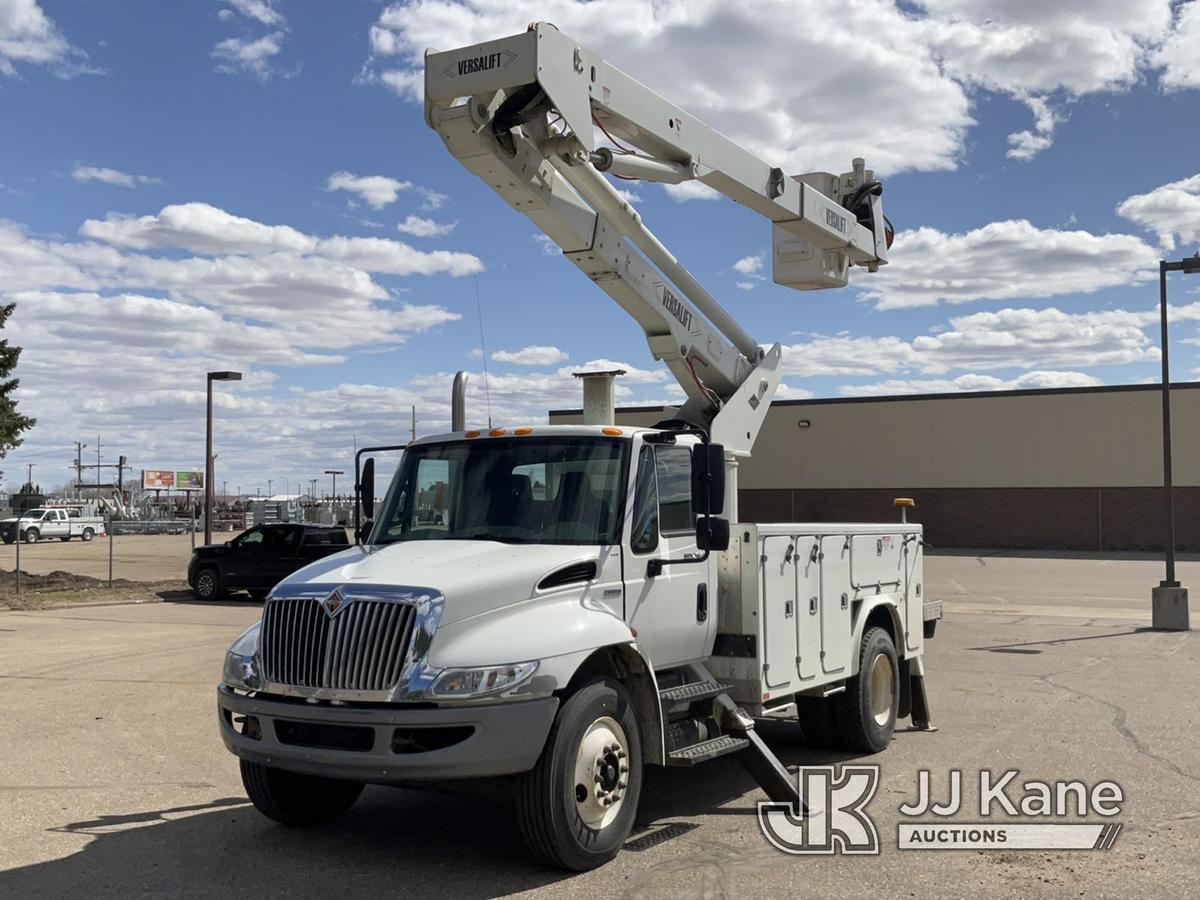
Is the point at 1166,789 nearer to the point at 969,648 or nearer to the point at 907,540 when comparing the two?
the point at 907,540

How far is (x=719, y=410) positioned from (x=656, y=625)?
292 centimetres

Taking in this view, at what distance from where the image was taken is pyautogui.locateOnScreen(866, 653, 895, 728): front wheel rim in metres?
8.89

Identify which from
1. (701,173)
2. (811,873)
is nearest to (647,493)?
(811,873)

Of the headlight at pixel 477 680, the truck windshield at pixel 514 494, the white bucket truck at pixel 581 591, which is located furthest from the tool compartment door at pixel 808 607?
the headlight at pixel 477 680

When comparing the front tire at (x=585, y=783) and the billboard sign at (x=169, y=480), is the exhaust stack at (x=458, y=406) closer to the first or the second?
the front tire at (x=585, y=783)

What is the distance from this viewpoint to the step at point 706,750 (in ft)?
20.7

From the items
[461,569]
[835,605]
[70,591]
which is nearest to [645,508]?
[461,569]

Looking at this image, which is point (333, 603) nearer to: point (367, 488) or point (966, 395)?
point (367, 488)

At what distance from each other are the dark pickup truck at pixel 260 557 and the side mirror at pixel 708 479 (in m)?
17.1

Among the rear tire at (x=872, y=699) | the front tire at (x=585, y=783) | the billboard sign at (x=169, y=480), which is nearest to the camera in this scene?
the front tire at (x=585, y=783)

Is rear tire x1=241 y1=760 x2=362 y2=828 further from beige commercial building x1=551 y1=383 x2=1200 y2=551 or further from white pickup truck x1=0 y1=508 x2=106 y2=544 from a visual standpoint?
white pickup truck x1=0 y1=508 x2=106 y2=544

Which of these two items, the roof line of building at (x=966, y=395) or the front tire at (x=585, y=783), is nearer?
Result: the front tire at (x=585, y=783)

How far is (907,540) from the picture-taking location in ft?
32.3

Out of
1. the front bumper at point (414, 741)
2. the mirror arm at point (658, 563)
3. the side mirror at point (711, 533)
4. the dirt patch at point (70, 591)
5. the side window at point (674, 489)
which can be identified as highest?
the side window at point (674, 489)
